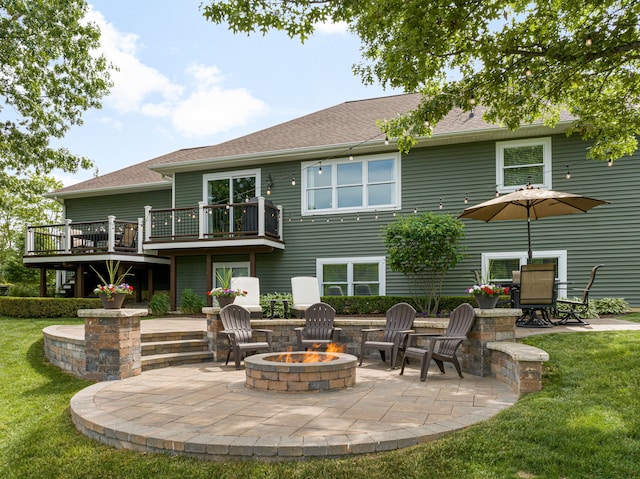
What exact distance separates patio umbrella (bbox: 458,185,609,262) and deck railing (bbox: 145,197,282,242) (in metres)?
6.74

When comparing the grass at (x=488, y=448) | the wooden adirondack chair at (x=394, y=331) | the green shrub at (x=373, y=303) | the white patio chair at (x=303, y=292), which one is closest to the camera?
the grass at (x=488, y=448)

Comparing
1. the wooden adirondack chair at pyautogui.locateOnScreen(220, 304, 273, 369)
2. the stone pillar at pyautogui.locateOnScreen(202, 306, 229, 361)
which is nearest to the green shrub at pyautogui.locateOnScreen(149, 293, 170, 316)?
the stone pillar at pyautogui.locateOnScreen(202, 306, 229, 361)

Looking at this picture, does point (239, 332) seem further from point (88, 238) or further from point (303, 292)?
point (88, 238)

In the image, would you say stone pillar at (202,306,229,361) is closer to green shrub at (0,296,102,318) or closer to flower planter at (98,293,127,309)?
flower planter at (98,293,127,309)

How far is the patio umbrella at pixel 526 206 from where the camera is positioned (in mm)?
8438

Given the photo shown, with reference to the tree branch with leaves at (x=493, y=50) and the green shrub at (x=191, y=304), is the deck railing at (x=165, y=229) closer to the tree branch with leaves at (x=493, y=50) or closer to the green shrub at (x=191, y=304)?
the green shrub at (x=191, y=304)

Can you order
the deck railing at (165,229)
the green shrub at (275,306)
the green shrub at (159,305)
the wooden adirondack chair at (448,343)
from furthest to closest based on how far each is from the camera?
1. the green shrub at (159,305)
2. the deck railing at (165,229)
3. the green shrub at (275,306)
4. the wooden adirondack chair at (448,343)

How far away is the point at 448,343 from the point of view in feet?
22.6

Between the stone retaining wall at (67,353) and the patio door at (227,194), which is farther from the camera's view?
the patio door at (227,194)

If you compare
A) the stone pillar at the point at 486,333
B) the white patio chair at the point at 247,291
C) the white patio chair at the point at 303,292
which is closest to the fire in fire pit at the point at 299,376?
the stone pillar at the point at 486,333

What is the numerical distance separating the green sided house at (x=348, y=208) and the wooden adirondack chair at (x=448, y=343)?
5867mm

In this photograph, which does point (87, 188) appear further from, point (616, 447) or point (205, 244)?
point (616, 447)

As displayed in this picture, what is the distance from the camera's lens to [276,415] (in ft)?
15.2

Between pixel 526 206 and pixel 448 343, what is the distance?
357 centimetres
